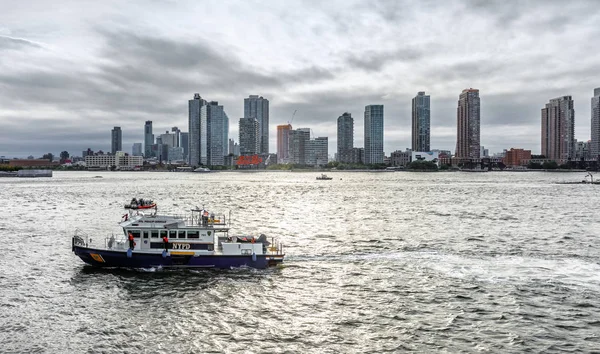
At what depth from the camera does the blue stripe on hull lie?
143 ft

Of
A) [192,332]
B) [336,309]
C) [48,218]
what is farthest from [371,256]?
[48,218]

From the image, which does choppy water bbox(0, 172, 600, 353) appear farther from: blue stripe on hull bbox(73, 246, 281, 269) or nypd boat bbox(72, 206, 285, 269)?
nypd boat bbox(72, 206, 285, 269)

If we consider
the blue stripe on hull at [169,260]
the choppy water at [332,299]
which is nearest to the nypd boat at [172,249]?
the blue stripe on hull at [169,260]

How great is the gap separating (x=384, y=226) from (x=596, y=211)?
51035mm

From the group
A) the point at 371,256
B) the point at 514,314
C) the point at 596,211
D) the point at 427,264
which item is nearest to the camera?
the point at 514,314

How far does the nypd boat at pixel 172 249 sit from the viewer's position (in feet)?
143

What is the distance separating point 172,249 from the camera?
4406cm

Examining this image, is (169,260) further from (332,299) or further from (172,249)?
(332,299)

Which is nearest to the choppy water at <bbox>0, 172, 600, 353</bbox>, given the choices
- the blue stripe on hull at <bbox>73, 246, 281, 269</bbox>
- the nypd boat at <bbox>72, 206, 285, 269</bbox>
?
the blue stripe on hull at <bbox>73, 246, 281, 269</bbox>

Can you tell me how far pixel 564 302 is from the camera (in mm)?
34062

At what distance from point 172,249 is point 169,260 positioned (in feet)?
3.48

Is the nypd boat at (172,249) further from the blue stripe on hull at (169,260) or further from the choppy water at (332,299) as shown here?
the choppy water at (332,299)

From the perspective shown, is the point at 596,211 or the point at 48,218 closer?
the point at 48,218

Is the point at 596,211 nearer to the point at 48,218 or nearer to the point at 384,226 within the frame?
the point at 384,226
